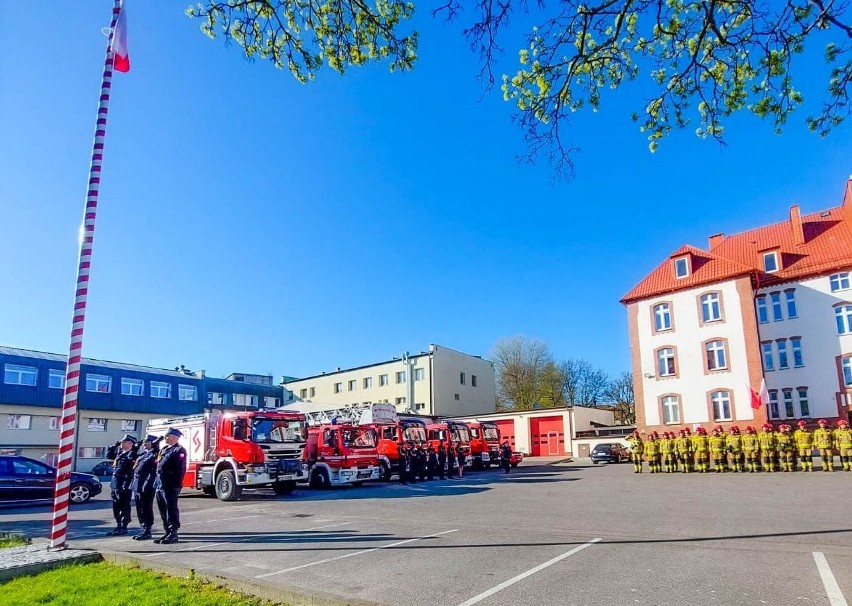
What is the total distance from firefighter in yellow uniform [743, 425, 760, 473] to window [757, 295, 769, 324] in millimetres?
14245

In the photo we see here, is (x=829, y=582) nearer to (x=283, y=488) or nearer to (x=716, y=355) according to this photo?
(x=283, y=488)

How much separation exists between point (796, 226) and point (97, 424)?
166 ft

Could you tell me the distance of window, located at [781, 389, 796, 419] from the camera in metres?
33.6

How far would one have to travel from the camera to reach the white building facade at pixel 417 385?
174ft

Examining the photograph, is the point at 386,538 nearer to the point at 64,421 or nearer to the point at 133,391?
the point at 64,421

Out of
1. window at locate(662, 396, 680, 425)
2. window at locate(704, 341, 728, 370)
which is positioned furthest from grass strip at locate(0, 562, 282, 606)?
window at locate(662, 396, 680, 425)

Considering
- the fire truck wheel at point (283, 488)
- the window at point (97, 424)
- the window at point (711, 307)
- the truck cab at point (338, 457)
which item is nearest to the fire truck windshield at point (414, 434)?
the truck cab at point (338, 457)

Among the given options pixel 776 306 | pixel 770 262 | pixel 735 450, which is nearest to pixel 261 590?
pixel 735 450

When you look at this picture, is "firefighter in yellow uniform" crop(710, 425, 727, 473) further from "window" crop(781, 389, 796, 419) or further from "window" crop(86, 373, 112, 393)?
"window" crop(86, 373, 112, 393)

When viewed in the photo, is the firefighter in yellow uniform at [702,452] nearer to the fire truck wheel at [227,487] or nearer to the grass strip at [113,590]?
the fire truck wheel at [227,487]

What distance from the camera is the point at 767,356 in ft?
115

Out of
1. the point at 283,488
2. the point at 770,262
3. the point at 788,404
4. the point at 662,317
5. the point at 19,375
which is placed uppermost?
the point at 770,262

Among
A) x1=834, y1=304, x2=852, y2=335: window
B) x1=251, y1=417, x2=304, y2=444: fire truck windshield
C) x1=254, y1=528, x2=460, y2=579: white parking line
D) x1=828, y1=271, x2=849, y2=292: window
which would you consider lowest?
x1=254, y1=528, x2=460, y2=579: white parking line

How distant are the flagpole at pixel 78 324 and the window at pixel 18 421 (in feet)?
124
